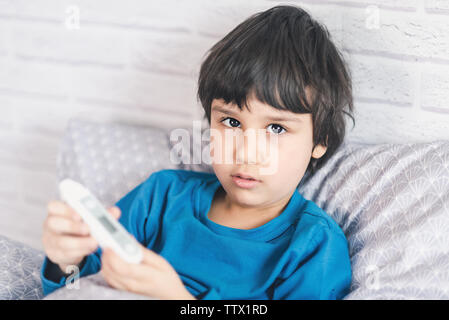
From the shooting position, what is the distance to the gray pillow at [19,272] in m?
0.88

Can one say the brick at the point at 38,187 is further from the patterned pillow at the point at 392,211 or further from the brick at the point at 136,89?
the patterned pillow at the point at 392,211

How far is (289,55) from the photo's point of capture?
808 millimetres

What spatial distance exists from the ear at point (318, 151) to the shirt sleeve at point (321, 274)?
0.51 feet

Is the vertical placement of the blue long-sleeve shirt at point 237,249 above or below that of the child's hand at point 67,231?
below

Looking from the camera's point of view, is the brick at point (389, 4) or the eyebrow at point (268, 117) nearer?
the eyebrow at point (268, 117)

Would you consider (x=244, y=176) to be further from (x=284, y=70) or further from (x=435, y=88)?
(x=435, y=88)

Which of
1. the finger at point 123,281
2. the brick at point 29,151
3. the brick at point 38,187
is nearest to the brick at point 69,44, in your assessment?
the brick at point 29,151

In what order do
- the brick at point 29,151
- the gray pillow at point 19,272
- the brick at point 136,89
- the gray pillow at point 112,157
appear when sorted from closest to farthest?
the gray pillow at point 19,272, the gray pillow at point 112,157, the brick at point 136,89, the brick at point 29,151

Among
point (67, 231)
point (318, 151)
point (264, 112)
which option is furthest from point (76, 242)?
point (318, 151)

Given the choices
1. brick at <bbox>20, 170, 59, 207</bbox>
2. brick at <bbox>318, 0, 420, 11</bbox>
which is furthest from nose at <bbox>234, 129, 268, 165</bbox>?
brick at <bbox>20, 170, 59, 207</bbox>

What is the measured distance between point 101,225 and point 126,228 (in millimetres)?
291

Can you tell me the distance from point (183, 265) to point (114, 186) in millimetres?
283

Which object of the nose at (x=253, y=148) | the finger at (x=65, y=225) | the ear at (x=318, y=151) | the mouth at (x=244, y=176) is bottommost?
the finger at (x=65, y=225)
